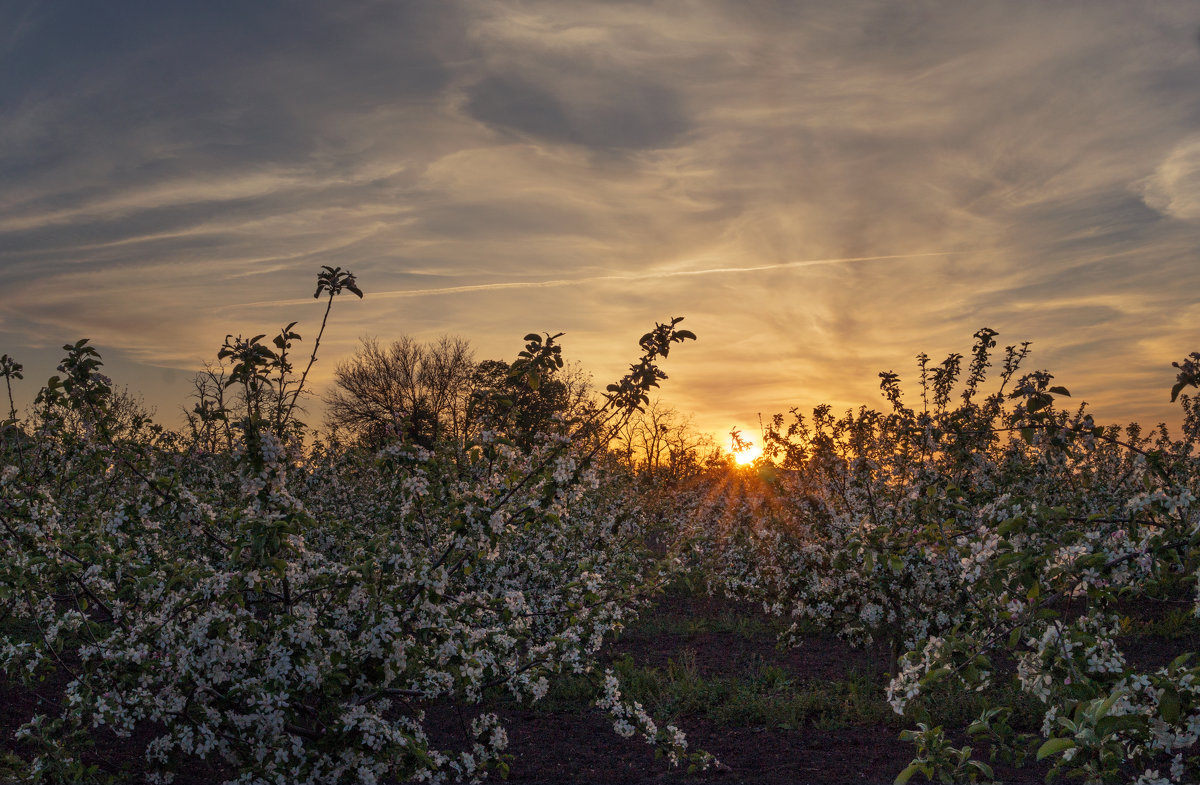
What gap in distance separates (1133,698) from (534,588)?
20.9ft

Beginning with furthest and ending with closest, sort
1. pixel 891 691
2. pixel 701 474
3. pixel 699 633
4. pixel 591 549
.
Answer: pixel 701 474 < pixel 699 633 < pixel 591 549 < pixel 891 691

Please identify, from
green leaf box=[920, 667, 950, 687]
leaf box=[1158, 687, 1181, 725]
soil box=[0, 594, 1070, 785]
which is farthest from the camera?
soil box=[0, 594, 1070, 785]

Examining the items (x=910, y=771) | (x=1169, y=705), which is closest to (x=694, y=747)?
(x=910, y=771)

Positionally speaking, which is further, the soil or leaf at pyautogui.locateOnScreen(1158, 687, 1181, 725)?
the soil

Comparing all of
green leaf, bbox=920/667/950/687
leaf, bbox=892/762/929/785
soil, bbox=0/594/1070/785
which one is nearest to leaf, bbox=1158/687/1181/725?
green leaf, bbox=920/667/950/687

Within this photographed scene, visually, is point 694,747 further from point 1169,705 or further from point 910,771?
point 1169,705

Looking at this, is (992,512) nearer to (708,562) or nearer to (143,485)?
(143,485)

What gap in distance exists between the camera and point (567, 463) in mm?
Answer: 5492

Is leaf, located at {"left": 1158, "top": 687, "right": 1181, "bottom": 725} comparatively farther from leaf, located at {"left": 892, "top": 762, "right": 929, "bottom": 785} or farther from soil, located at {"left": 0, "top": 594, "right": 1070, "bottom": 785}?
soil, located at {"left": 0, "top": 594, "right": 1070, "bottom": 785}

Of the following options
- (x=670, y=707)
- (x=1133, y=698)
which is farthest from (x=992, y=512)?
(x=670, y=707)

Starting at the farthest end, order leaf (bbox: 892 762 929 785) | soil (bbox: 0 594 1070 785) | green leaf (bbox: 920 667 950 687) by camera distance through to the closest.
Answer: soil (bbox: 0 594 1070 785), green leaf (bbox: 920 667 950 687), leaf (bbox: 892 762 929 785)

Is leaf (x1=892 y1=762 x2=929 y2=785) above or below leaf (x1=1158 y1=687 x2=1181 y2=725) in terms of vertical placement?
below

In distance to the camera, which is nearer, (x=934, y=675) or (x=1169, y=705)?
(x=1169, y=705)

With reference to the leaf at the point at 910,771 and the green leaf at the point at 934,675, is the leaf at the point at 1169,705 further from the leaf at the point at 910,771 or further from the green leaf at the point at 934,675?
the leaf at the point at 910,771
